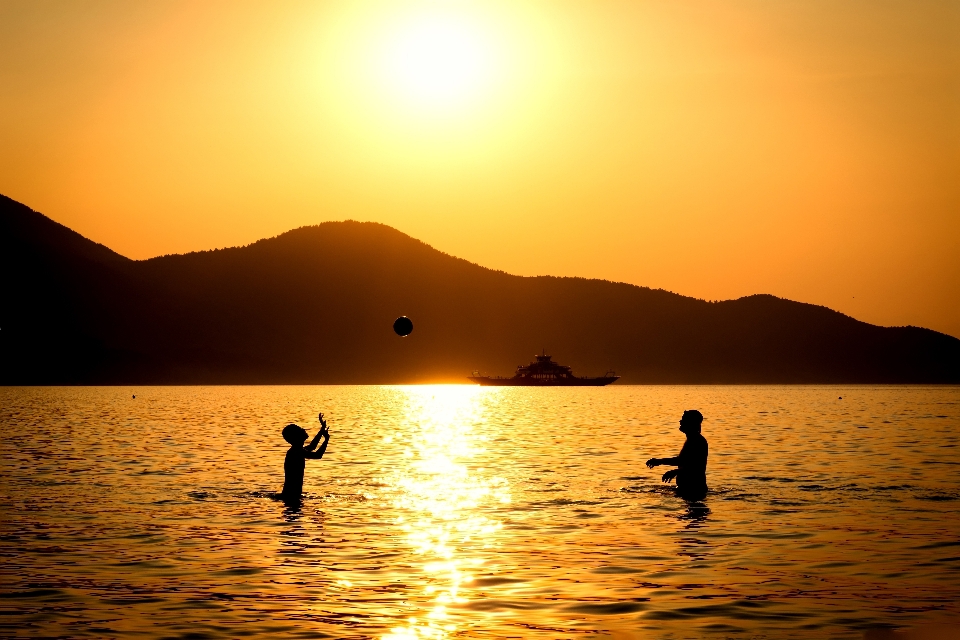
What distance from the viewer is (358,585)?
18.7m

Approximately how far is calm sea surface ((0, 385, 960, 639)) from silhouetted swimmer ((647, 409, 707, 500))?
476 millimetres

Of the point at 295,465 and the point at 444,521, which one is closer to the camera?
the point at 444,521

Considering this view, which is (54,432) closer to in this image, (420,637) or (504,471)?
(504,471)

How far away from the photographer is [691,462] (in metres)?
29.5

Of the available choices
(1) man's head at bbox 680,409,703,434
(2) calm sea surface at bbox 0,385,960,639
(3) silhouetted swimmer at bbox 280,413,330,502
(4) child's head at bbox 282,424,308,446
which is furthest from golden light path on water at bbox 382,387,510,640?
(1) man's head at bbox 680,409,703,434

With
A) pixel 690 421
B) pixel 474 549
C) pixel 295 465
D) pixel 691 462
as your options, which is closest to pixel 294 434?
pixel 295 465

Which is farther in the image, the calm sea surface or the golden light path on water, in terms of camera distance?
the golden light path on water

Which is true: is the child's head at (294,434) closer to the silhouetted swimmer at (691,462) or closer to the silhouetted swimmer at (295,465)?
the silhouetted swimmer at (295,465)

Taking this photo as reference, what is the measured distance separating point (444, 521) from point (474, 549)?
4341 mm

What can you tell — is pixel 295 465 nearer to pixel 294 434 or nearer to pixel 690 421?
pixel 294 434

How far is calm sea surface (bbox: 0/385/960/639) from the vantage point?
53.6 ft

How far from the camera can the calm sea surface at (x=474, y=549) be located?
16328 millimetres

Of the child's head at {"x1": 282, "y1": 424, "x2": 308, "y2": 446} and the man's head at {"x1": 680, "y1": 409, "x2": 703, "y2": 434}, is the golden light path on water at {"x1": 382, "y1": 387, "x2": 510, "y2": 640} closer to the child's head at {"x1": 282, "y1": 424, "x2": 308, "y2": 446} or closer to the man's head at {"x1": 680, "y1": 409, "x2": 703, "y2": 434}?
the child's head at {"x1": 282, "y1": 424, "x2": 308, "y2": 446}

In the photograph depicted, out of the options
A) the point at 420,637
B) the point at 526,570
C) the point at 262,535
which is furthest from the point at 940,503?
the point at 420,637
